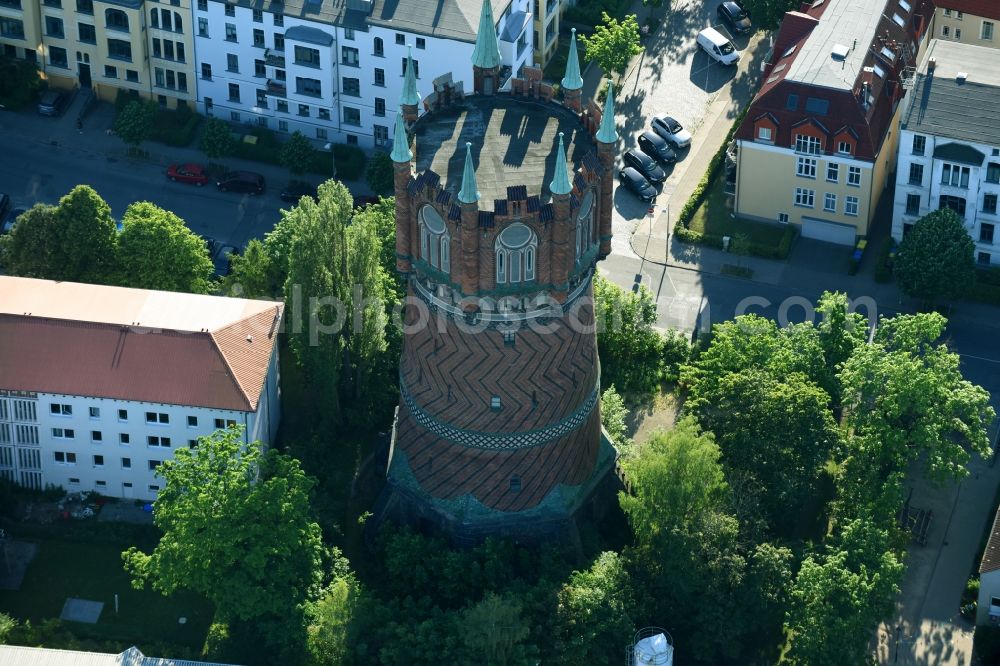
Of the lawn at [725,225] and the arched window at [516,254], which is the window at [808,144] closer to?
the lawn at [725,225]

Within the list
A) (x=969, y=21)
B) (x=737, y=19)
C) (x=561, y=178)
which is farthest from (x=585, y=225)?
(x=737, y=19)

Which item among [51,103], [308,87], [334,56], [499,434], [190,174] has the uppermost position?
[334,56]

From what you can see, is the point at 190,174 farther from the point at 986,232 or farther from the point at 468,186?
the point at 986,232

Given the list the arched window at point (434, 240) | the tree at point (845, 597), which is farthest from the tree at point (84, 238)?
the tree at point (845, 597)

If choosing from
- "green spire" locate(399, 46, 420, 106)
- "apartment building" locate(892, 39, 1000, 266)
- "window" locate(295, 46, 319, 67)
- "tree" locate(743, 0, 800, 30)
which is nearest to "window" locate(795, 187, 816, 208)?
"apartment building" locate(892, 39, 1000, 266)

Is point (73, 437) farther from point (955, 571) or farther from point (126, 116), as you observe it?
point (955, 571)

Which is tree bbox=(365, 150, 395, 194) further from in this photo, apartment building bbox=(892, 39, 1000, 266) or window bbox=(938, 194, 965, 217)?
window bbox=(938, 194, 965, 217)
